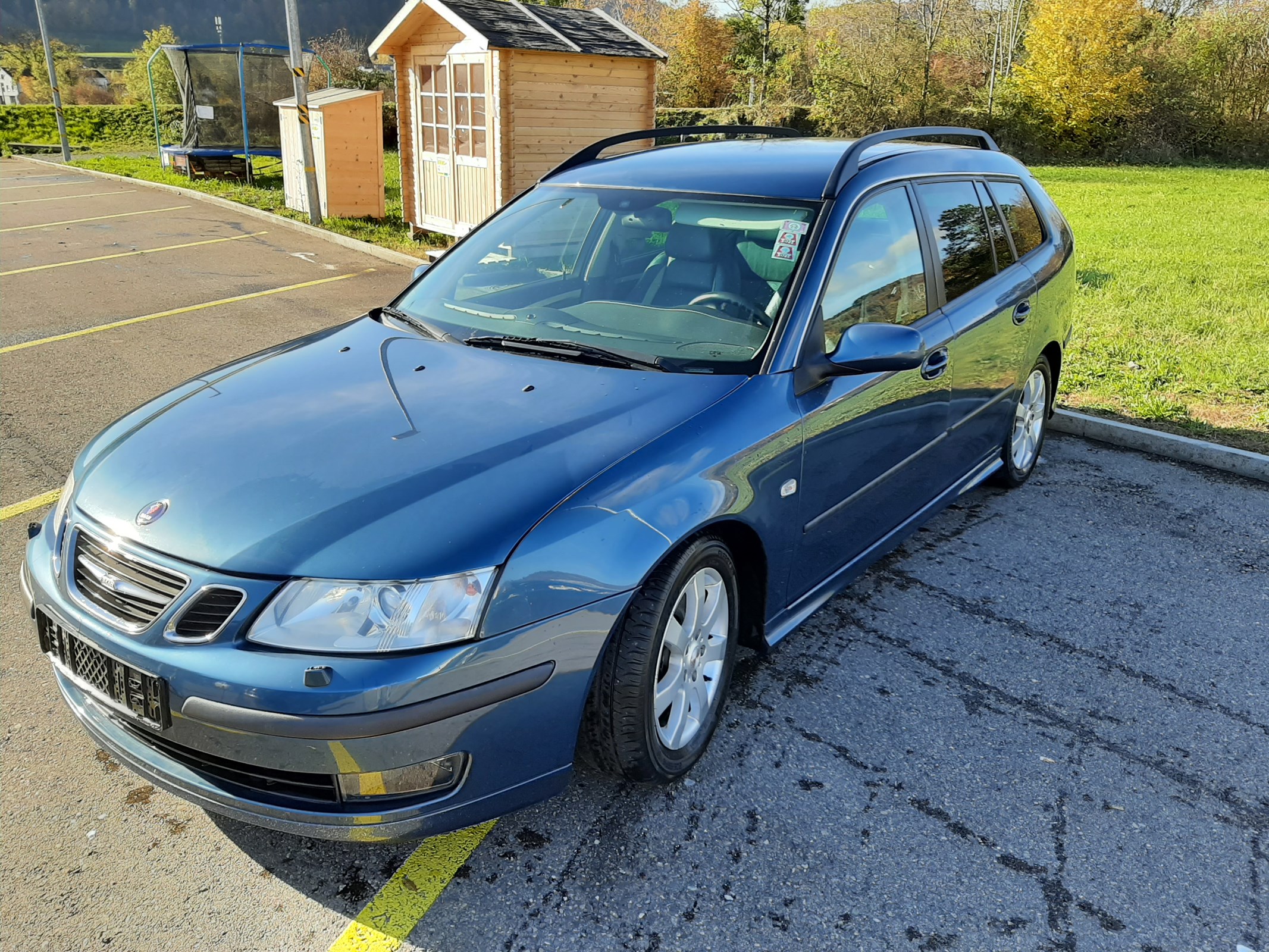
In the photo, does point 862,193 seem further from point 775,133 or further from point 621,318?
point 775,133

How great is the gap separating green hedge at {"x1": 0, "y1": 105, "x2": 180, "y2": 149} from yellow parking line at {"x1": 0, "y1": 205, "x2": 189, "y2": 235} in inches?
900

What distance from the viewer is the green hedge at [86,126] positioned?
37.2 meters

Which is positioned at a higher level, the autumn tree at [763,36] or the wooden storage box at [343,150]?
the autumn tree at [763,36]

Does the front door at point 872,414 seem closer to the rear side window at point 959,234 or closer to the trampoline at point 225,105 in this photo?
the rear side window at point 959,234

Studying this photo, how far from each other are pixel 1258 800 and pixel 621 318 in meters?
2.46

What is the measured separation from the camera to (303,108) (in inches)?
538

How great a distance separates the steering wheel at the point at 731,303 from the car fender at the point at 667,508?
238 millimetres

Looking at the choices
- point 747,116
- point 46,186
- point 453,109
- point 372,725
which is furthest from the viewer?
point 747,116

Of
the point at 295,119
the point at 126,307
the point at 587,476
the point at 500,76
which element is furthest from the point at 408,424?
the point at 295,119

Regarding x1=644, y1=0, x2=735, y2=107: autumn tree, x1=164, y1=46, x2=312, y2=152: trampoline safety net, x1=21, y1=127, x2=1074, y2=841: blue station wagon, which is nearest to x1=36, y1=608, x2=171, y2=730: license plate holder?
x1=21, y1=127, x2=1074, y2=841: blue station wagon

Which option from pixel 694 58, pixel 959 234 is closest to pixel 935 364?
pixel 959 234

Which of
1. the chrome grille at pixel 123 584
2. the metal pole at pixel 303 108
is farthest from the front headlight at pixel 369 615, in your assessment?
the metal pole at pixel 303 108

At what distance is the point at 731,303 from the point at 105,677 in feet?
6.94

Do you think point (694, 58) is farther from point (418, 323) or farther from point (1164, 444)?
point (418, 323)
